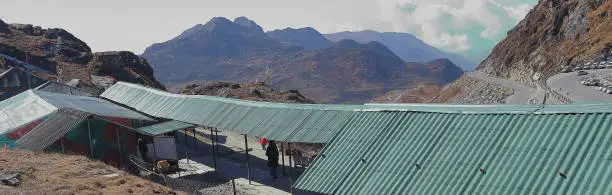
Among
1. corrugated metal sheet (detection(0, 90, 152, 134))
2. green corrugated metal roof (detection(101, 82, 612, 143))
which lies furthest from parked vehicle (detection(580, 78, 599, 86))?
corrugated metal sheet (detection(0, 90, 152, 134))

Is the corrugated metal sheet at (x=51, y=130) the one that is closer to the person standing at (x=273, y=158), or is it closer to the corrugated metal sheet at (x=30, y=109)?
the corrugated metal sheet at (x=30, y=109)

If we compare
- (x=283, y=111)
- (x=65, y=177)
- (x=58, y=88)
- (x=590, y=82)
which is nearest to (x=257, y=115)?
(x=283, y=111)

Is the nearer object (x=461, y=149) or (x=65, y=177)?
(x=461, y=149)

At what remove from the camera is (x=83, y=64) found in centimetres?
7550

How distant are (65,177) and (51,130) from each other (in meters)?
5.88

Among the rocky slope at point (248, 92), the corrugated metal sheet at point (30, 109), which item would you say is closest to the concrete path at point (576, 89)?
the rocky slope at point (248, 92)

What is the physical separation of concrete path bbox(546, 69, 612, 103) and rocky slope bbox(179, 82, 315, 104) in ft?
89.7

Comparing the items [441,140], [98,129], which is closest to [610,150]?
[441,140]

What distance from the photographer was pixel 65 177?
52.8ft

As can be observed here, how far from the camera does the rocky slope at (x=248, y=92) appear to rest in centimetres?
5288

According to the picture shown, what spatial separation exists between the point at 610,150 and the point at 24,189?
49.6 ft

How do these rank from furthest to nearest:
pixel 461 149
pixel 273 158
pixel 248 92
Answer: pixel 248 92 → pixel 273 158 → pixel 461 149

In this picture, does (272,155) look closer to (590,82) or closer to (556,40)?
(590,82)

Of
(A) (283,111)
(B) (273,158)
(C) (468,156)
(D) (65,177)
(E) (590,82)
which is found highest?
(A) (283,111)
